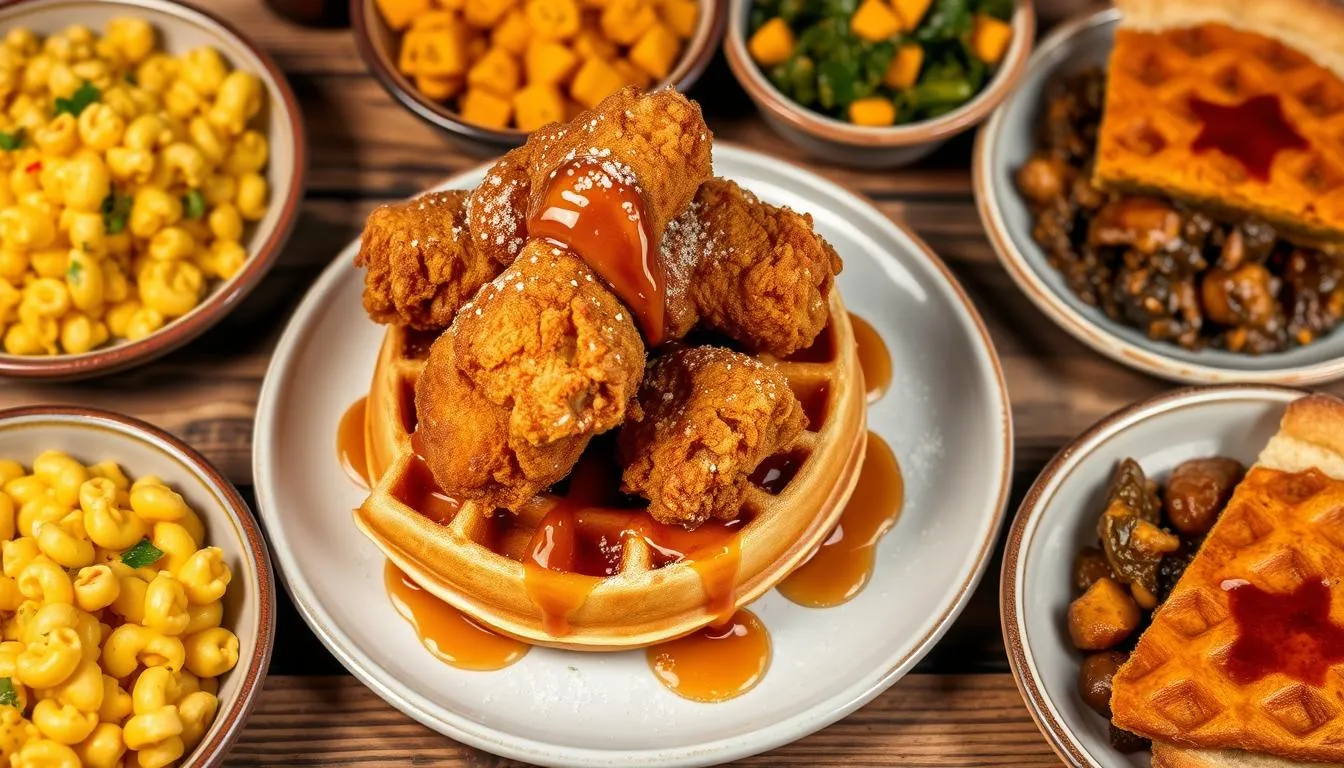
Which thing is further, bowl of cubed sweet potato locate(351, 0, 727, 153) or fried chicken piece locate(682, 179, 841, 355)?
bowl of cubed sweet potato locate(351, 0, 727, 153)

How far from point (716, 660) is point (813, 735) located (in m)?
0.36

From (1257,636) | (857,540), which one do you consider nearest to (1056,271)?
(857,540)

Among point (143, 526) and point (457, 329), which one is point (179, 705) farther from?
point (457, 329)

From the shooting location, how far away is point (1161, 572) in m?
2.80

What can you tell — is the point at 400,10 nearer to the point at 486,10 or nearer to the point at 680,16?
the point at 486,10

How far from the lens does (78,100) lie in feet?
10.8

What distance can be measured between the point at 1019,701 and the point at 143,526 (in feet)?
7.25

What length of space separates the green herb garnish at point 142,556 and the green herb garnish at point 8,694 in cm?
35

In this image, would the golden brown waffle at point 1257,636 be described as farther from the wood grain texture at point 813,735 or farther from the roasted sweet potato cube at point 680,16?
the roasted sweet potato cube at point 680,16

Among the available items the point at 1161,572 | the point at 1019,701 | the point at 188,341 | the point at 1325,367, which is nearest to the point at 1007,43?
the point at 1325,367

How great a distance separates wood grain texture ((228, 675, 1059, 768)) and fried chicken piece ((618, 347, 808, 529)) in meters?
0.86

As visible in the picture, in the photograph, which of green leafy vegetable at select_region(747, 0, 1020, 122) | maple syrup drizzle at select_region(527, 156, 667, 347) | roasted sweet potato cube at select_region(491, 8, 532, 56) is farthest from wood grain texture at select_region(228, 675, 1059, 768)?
roasted sweet potato cube at select_region(491, 8, 532, 56)

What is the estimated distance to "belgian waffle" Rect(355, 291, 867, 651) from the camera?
94.3 inches

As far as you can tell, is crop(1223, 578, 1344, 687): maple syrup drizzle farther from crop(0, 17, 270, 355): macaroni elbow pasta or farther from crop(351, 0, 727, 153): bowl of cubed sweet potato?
crop(0, 17, 270, 355): macaroni elbow pasta
